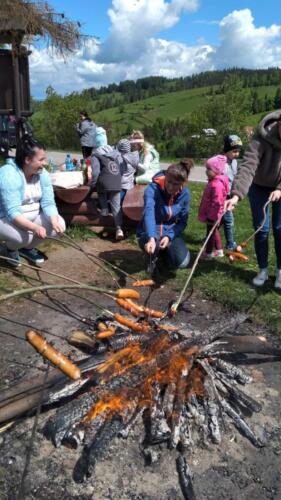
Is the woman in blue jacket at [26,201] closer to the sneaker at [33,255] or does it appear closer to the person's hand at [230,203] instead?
the sneaker at [33,255]

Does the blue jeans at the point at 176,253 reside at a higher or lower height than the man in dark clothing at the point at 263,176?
lower

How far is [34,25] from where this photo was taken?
7.68 meters

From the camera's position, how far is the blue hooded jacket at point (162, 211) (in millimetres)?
4625

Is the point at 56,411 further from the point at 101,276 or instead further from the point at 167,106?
the point at 167,106

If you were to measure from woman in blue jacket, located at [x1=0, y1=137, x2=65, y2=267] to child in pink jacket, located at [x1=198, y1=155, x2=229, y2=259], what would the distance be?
73.7 inches

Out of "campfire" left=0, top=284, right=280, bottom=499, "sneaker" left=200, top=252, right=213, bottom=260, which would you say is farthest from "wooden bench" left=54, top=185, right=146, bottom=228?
"campfire" left=0, top=284, right=280, bottom=499

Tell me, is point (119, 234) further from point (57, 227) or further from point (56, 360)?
point (56, 360)

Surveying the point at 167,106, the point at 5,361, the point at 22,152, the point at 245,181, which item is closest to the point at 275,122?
the point at 245,181

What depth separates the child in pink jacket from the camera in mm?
5488

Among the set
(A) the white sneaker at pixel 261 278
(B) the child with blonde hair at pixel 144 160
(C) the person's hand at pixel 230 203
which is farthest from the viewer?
(B) the child with blonde hair at pixel 144 160

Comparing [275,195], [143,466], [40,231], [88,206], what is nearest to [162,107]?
[88,206]

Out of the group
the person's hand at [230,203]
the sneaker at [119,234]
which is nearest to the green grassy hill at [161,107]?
the sneaker at [119,234]

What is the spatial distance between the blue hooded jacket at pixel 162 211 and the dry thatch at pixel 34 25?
459 cm

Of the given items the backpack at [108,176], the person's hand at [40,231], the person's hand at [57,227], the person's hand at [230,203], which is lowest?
the person's hand at [57,227]
